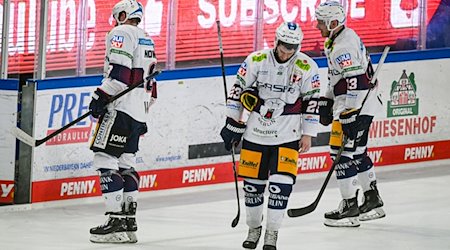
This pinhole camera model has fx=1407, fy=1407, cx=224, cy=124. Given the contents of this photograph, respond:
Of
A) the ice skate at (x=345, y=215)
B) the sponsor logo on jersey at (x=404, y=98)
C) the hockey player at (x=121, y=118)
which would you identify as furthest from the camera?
the sponsor logo on jersey at (x=404, y=98)

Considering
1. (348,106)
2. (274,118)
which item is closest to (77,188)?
(348,106)

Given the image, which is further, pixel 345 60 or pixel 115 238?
pixel 345 60

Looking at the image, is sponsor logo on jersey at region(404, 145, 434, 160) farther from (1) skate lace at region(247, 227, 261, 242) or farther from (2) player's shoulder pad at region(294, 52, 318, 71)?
(2) player's shoulder pad at region(294, 52, 318, 71)

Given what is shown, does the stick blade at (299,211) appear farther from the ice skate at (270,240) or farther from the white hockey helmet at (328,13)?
the white hockey helmet at (328,13)

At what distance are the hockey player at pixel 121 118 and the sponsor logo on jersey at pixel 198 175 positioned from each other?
2165 millimetres

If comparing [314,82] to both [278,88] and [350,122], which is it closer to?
[278,88]

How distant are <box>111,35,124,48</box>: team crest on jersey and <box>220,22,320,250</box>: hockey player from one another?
31.0 inches

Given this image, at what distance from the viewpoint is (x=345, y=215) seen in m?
9.73

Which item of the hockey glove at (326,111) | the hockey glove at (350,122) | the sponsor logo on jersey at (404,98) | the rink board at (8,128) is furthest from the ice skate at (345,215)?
the sponsor logo on jersey at (404,98)

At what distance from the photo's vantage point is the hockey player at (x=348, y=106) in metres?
9.54

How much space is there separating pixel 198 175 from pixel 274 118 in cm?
286

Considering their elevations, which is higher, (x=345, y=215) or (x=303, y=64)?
(x=303, y=64)

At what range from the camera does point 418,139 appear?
1263 centimetres

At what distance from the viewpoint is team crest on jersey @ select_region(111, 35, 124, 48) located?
871 cm
